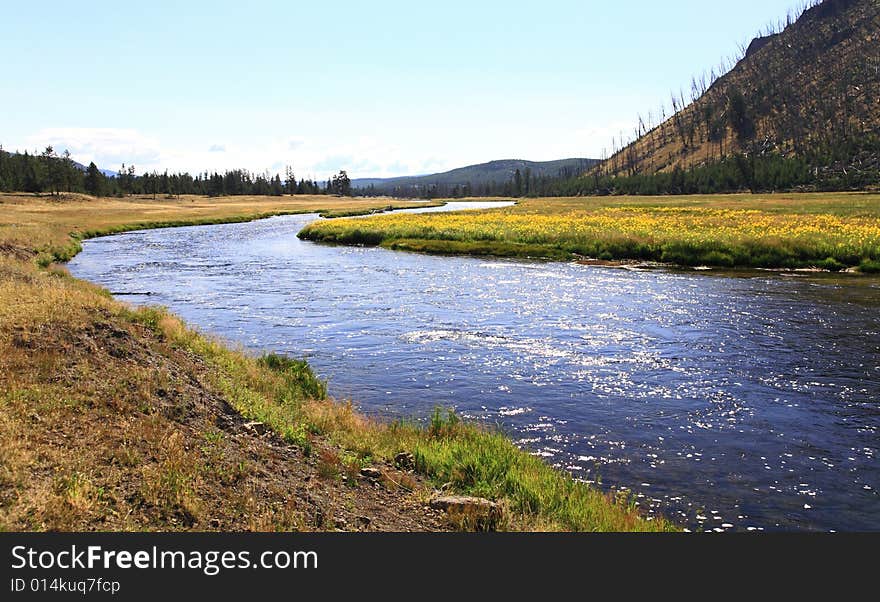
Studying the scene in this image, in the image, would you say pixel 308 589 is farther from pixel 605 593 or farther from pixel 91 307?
pixel 91 307

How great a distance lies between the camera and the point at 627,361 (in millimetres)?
17766

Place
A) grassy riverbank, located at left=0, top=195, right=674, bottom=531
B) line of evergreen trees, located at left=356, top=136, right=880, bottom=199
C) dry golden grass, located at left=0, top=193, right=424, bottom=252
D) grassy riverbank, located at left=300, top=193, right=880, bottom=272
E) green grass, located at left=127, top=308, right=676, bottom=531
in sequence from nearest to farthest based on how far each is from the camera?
1. grassy riverbank, located at left=0, top=195, right=674, bottom=531
2. green grass, located at left=127, top=308, right=676, bottom=531
3. grassy riverbank, located at left=300, top=193, right=880, bottom=272
4. dry golden grass, located at left=0, top=193, right=424, bottom=252
5. line of evergreen trees, located at left=356, top=136, right=880, bottom=199

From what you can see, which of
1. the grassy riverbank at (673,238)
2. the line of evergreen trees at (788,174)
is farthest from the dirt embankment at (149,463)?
the line of evergreen trees at (788,174)

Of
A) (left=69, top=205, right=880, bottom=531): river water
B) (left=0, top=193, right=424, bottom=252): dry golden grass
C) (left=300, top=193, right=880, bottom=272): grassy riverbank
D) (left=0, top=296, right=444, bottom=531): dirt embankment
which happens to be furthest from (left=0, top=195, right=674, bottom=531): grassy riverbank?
(left=300, top=193, right=880, bottom=272): grassy riverbank

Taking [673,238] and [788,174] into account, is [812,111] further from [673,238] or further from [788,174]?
[673,238]

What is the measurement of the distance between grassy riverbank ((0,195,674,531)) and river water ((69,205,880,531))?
1.75 meters

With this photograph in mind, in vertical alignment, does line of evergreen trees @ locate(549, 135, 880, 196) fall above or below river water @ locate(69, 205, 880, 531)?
above

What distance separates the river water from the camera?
10.3m

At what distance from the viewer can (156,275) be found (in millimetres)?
35406

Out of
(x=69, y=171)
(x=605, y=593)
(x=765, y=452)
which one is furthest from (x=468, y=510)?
(x=69, y=171)

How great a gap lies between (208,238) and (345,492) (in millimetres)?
59021

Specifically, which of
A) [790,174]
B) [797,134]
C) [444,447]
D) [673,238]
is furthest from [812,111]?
[444,447]

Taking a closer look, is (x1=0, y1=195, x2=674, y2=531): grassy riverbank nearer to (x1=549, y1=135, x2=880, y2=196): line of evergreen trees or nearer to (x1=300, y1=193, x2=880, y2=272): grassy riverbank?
(x1=300, y1=193, x2=880, y2=272): grassy riverbank

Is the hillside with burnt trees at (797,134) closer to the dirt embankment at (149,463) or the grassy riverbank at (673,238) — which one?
the grassy riverbank at (673,238)
